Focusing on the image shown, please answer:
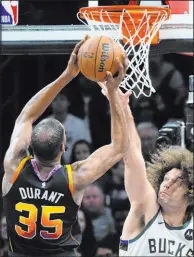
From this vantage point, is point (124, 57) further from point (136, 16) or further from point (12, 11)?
point (12, 11)

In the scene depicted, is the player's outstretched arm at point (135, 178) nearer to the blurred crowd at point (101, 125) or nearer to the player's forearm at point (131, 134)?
the player's forearm at point (131, 134)

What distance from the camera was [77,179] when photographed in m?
4.14

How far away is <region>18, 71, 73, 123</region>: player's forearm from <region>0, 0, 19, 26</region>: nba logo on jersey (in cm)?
229

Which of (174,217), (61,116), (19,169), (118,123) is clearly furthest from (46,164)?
(61,116)

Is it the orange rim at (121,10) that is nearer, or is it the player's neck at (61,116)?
the orange rim at (121,10)

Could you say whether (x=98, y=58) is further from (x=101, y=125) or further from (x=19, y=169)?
(x=101, y=125)

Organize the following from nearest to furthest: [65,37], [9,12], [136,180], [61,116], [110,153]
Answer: [110,153]
[136,180]
[65,37]
[9,12]
[61,116]

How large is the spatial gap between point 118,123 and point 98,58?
1.48ft

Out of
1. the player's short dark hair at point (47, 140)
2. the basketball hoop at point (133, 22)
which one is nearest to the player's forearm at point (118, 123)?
the player's short dark hair at point (47, 140)

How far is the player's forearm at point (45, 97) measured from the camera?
4199 mm

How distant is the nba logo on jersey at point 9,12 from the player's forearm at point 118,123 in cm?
256

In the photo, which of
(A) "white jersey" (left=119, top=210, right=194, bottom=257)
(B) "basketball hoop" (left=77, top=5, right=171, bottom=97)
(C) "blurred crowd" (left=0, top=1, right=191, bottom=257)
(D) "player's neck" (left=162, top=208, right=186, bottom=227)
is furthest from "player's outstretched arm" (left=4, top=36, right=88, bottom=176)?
(C) "blurred crowd" (left=0, top=1, right=191, bottom=257)

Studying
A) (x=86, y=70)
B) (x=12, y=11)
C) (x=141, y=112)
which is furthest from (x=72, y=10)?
(x=86, y=70)

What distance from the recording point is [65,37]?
6199 mm
